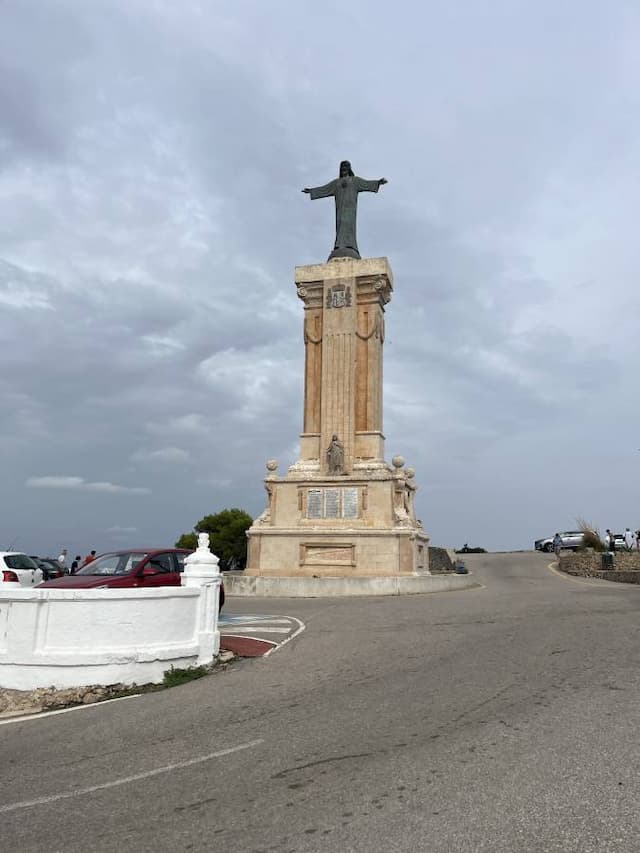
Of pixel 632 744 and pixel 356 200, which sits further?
pixel 356 200

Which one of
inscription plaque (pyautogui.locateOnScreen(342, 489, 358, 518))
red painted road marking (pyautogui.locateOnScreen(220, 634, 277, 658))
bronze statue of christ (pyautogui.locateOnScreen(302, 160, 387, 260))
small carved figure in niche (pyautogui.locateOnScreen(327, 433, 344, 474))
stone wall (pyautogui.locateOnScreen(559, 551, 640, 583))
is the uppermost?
bronze statue of christ (pyautogui.locateOnScreen(302, 160, 387, 260))

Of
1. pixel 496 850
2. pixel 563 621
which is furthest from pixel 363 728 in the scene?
pixel 563 621

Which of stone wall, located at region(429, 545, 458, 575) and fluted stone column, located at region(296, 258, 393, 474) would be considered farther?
stone wall, located at region(429, 545, 458, 575)

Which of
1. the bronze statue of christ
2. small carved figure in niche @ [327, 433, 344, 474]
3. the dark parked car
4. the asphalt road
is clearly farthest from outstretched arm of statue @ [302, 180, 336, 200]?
the asphalt road

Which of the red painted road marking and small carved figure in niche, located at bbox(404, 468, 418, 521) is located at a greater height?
small carved figure in niche, located at bbox(404, 468, 418, 521)

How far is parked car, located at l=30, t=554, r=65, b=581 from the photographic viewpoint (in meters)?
23.5

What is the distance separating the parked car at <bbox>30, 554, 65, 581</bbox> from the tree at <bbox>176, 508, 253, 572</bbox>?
82.2 feet

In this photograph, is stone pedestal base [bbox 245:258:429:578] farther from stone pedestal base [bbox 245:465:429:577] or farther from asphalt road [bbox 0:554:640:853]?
asphalt road [bbox 0:554:640:853]

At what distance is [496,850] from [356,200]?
29.6 m

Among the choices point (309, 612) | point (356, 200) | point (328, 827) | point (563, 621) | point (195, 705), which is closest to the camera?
point (328, 827)

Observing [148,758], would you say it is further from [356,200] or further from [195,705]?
[356,200]

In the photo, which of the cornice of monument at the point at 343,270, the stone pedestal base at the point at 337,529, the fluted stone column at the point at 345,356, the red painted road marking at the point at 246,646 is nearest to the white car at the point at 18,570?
the red painted road marking at the point at 246,646

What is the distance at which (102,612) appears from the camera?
9.15 metres

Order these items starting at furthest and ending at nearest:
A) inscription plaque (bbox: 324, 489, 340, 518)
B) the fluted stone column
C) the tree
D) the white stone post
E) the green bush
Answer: the tree, the fluted stone column, inscription plaque (bbox: 324, 489, 340, 518), the white stone post, the green bush
